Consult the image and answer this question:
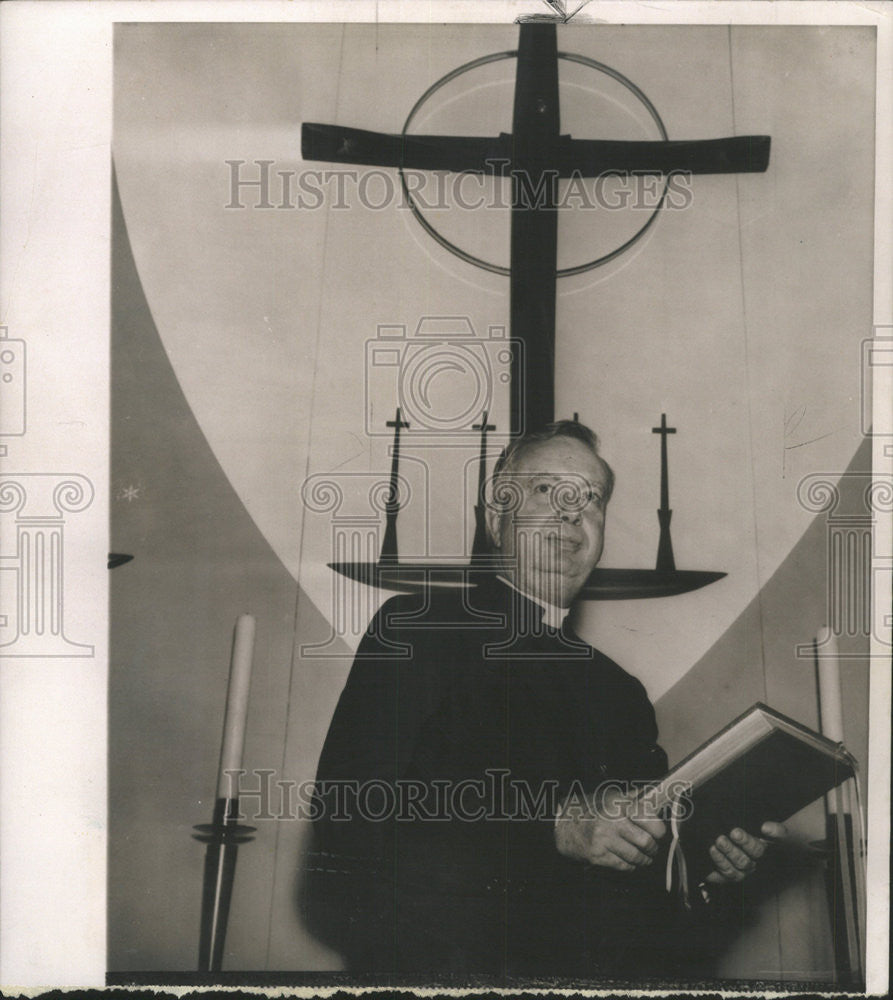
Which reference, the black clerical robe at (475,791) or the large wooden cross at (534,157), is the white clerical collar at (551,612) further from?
the large wooden cross at (534,157)

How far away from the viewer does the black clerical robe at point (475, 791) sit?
1.79 metres

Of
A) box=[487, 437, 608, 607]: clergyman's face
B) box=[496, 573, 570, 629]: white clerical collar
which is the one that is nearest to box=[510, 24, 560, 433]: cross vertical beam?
box=[487, 437, 608, 607]: clergyman's face

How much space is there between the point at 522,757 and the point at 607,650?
0.81 ft

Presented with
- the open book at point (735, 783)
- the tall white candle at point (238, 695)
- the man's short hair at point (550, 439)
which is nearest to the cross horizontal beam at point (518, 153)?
the man's short hair at point (550, 439)

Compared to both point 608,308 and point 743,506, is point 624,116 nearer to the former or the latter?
point 608,308

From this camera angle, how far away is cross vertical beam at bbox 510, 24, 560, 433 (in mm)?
1805

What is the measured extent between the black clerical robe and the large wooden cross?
50cm

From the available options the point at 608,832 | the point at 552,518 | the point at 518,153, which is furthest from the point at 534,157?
the point at 608,832

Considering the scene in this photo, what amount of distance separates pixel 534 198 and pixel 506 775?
105cm

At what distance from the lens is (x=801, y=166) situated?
182 centimetres

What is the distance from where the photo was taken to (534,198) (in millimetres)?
1812

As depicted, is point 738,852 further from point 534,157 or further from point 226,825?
point 534,157

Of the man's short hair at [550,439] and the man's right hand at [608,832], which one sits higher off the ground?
the man's short hair at [550,439]

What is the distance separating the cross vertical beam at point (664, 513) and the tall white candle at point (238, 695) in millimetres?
748
